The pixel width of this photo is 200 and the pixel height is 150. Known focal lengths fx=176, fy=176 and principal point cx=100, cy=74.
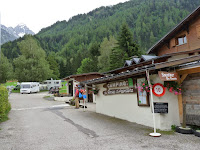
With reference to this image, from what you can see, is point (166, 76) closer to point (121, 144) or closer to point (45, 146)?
point (121, 144)

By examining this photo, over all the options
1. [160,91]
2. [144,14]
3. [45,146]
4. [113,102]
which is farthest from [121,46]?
[144,14]

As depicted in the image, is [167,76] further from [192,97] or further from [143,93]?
[143,93]

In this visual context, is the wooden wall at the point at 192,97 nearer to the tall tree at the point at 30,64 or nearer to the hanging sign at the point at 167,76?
the hanging sign at the point at 167,76

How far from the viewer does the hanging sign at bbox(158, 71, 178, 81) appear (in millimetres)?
6492

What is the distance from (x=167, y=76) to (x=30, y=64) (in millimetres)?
44312

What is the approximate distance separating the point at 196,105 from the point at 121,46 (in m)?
31.1

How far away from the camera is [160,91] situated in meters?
7.37

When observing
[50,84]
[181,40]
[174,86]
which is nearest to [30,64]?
[50,84]

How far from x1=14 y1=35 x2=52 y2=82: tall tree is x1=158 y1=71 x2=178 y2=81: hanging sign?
42455mm

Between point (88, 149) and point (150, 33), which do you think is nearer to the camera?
point (88, 149)

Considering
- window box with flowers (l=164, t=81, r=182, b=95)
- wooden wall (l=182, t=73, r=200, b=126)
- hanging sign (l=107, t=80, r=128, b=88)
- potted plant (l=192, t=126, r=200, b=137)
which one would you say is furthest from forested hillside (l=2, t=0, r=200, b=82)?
potted plant (l=192, t=126, r=200, b=137)

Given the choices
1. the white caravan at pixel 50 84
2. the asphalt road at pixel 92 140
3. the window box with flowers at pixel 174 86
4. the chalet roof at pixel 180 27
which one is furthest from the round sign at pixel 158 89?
the white caravan at pixel 50 84

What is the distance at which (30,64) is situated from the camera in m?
45.8

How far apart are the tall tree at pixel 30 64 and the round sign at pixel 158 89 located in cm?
4177
